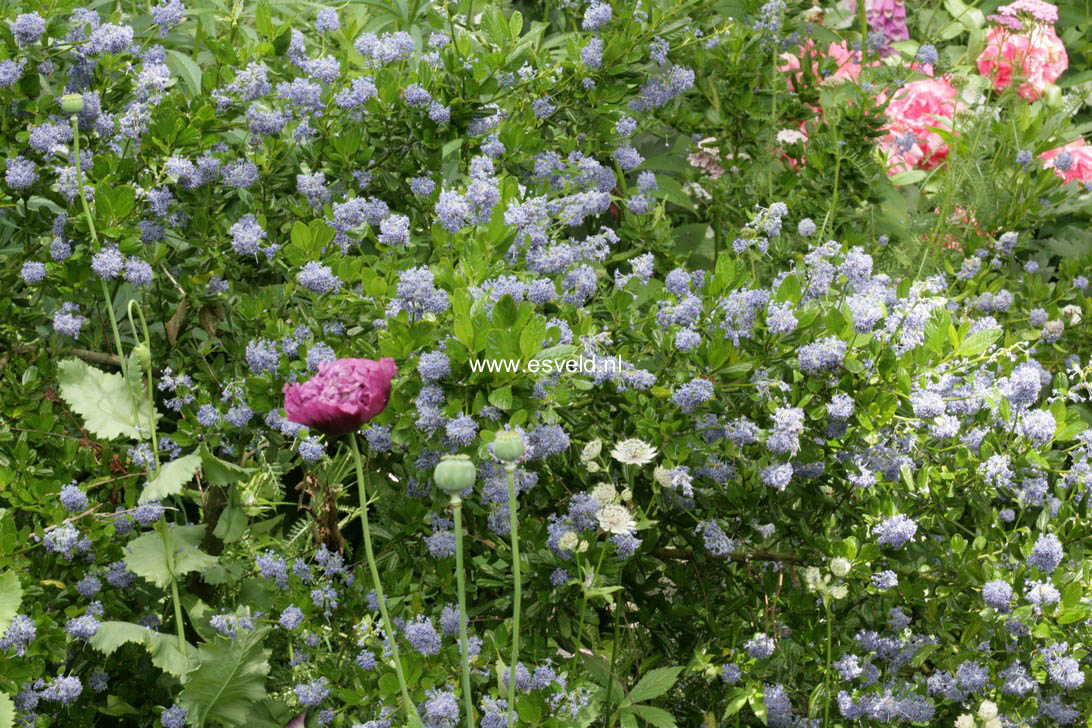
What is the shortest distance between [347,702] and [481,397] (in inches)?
19.2

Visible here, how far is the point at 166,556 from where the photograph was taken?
175 cm

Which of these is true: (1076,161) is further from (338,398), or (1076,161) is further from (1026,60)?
(338,398)

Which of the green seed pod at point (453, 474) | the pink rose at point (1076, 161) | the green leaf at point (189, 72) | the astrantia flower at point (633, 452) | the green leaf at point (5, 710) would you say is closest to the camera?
the green seed pod at point (453, 474)

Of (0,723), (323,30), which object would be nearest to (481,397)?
(0,723)

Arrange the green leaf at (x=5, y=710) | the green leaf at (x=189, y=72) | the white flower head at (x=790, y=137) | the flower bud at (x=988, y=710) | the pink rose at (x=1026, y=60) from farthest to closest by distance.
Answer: the pink rose at (x=1026, y=60) → the white flower head at (x=790, y=137) → the green leaf at (x=189, y=72) → the flower bud at (x=988, y=710) → the green leaf at (x=5, y=710)

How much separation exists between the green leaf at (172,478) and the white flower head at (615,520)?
568 millimetres

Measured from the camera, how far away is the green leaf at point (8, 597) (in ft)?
5.24

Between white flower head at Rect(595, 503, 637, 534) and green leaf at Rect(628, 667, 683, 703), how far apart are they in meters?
0.25

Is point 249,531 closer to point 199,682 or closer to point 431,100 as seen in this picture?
point 199,682

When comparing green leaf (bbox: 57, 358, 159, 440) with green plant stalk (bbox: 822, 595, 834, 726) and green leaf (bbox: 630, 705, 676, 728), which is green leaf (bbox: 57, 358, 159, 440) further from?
A: green plant stalk (bbox: 822, 595, 834, 726)

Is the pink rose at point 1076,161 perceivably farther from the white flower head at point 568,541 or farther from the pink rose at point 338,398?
the pink rose at point 338,398

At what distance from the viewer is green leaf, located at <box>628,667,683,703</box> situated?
1741 millimetres

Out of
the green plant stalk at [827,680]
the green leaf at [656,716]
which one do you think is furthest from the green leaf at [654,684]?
the green plant stalk at [827,680]

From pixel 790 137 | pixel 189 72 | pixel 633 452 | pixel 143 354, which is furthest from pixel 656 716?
pixel 189 72
